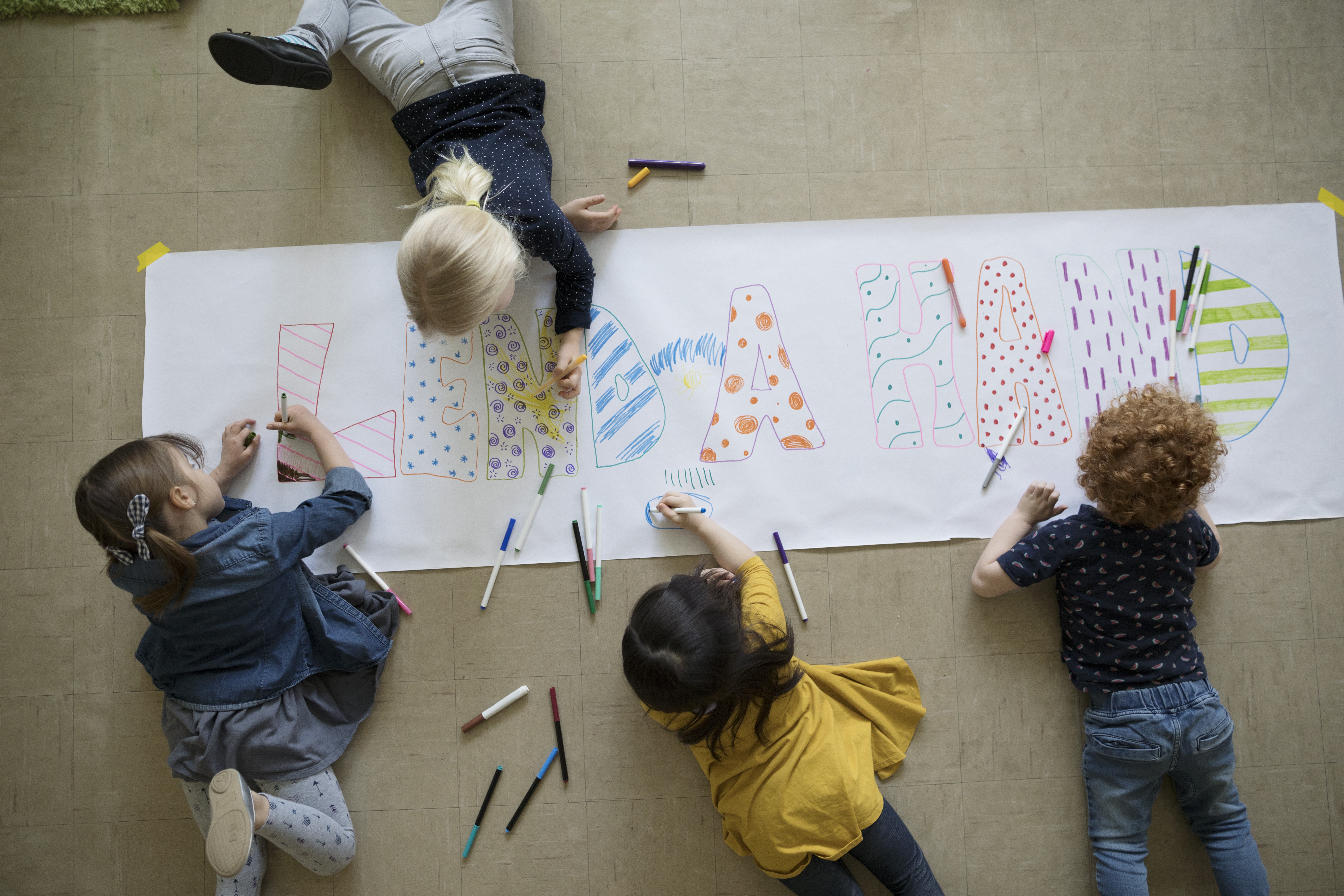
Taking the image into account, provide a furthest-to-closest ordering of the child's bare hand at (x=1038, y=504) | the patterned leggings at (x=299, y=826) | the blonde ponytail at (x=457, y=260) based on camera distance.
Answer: the child's bare hand at (x=1038, y=504) → the patterned leggings at (x=299, y=826) → the blonde ponytail at (x=457, y=260)

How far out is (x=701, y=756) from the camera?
1165 millimetres

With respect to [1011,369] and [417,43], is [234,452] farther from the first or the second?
[1011,369]

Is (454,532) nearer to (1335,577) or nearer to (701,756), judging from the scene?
(701,756)

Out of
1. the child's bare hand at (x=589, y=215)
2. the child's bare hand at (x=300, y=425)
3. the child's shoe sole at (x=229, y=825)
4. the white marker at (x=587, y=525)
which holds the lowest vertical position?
the child's shoe sole at (x=229, y=825)

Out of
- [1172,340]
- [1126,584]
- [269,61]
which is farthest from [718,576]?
[269,61]

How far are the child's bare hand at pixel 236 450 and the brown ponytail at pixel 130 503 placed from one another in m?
0.15

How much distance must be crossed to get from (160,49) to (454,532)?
1019 mm

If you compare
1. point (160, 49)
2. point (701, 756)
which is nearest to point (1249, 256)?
point (701, 756)

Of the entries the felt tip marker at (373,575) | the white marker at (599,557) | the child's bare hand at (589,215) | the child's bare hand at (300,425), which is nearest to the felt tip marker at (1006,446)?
the white marker at (599,557)

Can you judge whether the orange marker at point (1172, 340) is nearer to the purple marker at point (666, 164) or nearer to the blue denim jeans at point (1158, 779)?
the blue denim jeans at point (1158, 779)

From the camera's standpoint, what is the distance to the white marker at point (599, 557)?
4.13 feet

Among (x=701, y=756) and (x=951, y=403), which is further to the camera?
(x=951, y=403)

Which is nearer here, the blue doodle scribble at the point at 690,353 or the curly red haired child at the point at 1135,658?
the curly red haired child at the point at 1135,658

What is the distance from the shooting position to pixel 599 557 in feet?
4.14
